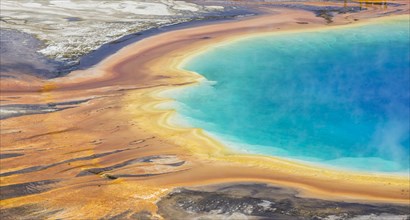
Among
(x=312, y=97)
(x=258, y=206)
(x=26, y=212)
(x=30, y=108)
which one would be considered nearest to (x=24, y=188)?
(x=26, y=212)

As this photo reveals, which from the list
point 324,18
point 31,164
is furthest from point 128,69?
point 324,18

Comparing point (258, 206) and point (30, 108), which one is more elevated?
point (30, 108)

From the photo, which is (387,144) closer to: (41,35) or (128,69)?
(128,69)

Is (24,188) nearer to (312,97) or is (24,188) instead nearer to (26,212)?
(26,212)

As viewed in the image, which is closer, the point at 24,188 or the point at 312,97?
the point at 24,188

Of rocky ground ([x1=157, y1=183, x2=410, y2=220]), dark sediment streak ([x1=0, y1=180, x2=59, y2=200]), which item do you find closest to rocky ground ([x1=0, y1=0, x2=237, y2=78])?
dark sediment streak ([x1=0, y1=180, x2=59, y2=200])

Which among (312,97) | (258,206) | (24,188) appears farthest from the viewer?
(312,97)

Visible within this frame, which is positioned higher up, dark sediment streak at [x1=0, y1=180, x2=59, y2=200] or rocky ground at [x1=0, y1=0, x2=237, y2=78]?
rocky ground at [x1=0, y1=0, x2=237, y2=78]

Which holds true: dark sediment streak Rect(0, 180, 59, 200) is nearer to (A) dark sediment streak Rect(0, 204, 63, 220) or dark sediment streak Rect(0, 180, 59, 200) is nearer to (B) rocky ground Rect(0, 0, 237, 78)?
(A) dark sediment streak Rect(0, 204, 63, 220)
